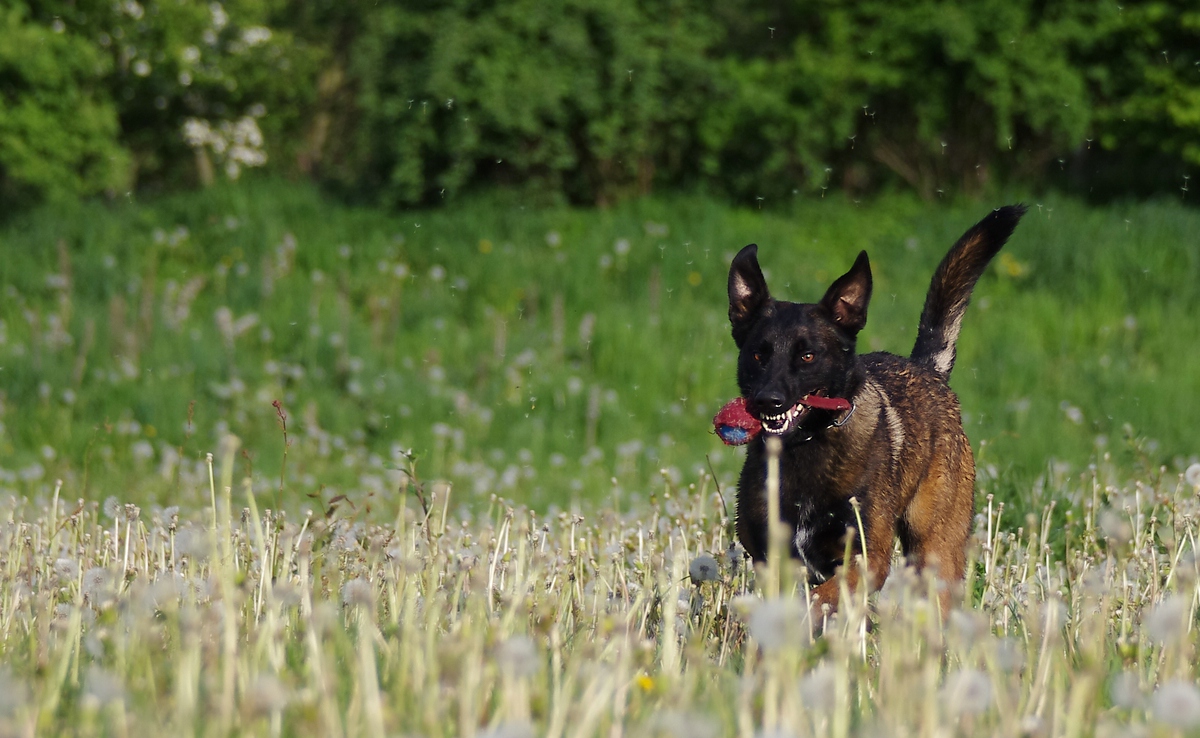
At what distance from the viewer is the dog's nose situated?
3908mm

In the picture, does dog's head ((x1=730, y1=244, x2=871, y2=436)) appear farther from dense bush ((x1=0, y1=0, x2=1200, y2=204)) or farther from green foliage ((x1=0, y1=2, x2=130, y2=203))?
green foliage ((x1=0, y1=2, x2=130, y2=203))

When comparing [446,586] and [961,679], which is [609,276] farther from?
[961,679]

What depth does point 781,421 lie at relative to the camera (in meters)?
4.05

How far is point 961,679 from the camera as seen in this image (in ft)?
6.43

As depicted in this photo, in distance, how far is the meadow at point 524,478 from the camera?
220 centimetres

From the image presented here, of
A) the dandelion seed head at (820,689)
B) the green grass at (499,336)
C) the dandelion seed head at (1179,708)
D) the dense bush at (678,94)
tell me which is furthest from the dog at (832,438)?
the dense bush at (678,94)

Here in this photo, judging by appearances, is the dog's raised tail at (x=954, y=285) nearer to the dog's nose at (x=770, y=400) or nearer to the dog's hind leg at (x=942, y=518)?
the dog's hind leg at (x=942, y=518)

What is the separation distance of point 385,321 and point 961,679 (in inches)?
432

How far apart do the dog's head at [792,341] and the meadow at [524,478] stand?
563mm

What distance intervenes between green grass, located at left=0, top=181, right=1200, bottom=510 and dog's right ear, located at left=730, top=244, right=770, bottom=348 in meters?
1.87

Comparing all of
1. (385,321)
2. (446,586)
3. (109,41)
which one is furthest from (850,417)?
(109,41)

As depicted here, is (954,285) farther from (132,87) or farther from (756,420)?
(132,87)

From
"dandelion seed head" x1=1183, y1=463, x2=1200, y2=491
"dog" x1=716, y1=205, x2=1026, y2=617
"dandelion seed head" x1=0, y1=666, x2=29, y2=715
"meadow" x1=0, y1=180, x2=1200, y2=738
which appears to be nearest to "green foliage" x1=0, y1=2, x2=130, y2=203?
"meadow" x1=0, y1=180, x2=1200, y2=738

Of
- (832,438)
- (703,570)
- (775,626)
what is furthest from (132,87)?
(775,626)
